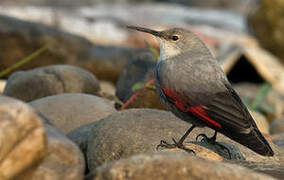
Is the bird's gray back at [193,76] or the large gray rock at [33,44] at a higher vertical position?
the bird's gray back at [193,76]

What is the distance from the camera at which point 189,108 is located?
479cm

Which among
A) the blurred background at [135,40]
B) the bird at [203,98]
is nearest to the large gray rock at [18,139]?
the bird at [203,98]

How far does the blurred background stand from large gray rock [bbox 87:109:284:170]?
1.71 metres

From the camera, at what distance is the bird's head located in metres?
5.33

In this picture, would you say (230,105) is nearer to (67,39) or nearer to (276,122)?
(276,122)

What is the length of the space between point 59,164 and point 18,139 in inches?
12.8

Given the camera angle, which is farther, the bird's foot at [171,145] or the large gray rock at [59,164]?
the bird's foot at [171,145]

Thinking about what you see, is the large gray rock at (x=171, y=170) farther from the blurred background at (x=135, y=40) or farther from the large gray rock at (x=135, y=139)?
the blurred background at (x=135, y=40)

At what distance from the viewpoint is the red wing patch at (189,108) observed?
15.3 ft

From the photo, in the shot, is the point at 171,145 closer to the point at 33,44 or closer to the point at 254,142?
the point at 254,142

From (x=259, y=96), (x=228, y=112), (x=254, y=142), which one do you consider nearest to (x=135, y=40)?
(x=259, y=96)

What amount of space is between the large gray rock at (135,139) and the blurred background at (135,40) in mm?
1710

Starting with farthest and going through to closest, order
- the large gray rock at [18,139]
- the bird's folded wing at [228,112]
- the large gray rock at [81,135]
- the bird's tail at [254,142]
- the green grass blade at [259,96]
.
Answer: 1. the green grass blade at [259,96]
2. the large gray rock at [81,135]
3. the bird's folded wing at [228,112]
4. the bird's tail at [254,142]
5. the large gray rock at [18,139]

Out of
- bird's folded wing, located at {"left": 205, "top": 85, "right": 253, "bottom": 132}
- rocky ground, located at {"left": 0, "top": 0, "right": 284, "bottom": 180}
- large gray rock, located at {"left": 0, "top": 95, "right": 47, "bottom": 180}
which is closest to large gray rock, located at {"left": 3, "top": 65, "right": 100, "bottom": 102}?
rocky ground, located at {"left": 0, "top": 0, "right": 284, "bottom": 180}
